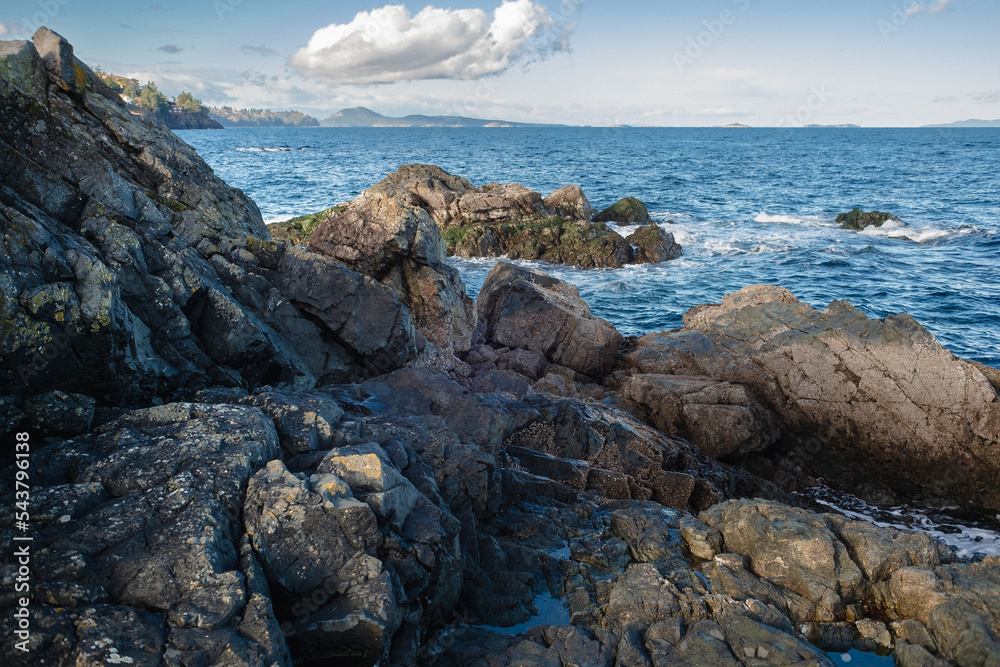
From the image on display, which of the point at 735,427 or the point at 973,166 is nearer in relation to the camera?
the point at 735,427

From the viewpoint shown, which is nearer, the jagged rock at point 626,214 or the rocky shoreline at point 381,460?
the rocky shoreline at point 381,460

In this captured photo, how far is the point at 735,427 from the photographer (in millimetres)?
14523

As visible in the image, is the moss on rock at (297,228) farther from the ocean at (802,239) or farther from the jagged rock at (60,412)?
the jagged rock at (60,412)

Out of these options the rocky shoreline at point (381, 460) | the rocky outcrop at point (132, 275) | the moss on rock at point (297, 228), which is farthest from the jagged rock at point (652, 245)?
the rocky outcrop at point (132, 275)

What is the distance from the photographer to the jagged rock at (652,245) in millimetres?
38875

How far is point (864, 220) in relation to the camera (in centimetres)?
4856

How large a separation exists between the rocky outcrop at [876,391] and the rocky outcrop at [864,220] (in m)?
37.8

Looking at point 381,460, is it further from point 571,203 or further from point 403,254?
point 571,203

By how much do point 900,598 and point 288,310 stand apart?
40.1 feet

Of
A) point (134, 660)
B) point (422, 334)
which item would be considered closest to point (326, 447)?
point (134, 660)

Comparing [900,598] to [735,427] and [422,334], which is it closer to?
[735,427]

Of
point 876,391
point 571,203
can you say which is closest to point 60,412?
point 876,391

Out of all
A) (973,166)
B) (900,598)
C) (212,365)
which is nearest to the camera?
(900,598)

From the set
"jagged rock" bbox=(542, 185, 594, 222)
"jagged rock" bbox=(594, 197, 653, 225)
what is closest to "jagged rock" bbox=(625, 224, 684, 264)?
"jagged rock" bbox=(542, 185, 594, 222)
